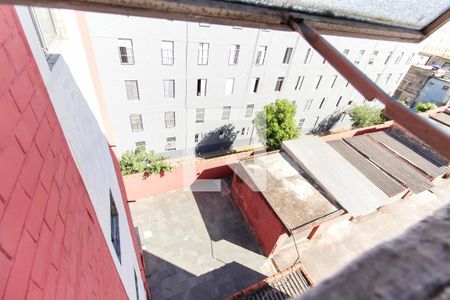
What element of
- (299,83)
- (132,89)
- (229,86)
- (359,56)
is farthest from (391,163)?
(132,89)

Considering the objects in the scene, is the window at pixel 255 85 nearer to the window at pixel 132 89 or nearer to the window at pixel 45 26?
the window at pixel 132 89

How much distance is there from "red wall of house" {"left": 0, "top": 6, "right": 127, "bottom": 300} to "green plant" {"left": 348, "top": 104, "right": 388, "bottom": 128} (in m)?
23.1

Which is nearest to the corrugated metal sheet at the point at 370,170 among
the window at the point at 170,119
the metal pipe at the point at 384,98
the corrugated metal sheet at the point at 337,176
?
the corrugated metal sheet at the point at 337,176

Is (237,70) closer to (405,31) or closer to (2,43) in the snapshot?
(405,31)

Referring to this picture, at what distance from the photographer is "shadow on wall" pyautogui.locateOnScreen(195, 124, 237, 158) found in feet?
55.4

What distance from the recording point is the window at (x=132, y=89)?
12.4m

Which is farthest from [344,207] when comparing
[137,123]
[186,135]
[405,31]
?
[137,123]

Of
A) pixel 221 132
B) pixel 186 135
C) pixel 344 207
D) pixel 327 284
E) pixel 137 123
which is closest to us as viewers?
pixel 327 284

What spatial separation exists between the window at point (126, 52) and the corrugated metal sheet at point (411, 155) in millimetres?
16745

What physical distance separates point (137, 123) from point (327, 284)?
14.8 metres

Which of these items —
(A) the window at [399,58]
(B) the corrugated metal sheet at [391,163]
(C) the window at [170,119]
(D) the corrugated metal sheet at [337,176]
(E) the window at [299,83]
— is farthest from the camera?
(A) the window at [399,58]

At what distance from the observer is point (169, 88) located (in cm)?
1347

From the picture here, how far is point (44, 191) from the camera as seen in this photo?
1.73 m

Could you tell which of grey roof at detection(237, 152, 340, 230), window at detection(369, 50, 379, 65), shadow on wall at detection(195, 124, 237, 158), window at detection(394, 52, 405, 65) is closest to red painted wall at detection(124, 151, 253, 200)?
grey roof at detection(237, 152, 340, 230)
